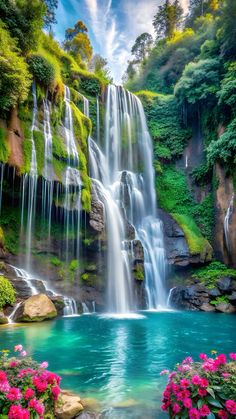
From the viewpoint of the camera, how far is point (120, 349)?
7973mm

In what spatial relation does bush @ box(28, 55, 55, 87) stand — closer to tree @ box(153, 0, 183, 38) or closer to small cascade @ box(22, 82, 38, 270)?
small cascade @ box(22, 82, 38, 270)

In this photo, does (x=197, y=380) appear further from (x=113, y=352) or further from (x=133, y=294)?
(x=133, y=294)

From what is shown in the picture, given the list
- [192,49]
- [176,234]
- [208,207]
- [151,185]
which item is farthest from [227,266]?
[192,49]

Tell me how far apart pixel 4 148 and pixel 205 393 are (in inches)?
521

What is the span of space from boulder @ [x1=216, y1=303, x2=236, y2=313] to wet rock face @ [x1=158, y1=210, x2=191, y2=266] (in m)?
3.90

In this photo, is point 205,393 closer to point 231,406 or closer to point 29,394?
point 231,406

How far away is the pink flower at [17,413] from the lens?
2.73 metres

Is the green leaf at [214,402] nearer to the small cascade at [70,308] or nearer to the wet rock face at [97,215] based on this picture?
the small cascade at [70,308]

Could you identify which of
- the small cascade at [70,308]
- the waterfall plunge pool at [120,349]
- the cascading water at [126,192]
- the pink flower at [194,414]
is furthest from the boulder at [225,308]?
the pink flower at [194,414]

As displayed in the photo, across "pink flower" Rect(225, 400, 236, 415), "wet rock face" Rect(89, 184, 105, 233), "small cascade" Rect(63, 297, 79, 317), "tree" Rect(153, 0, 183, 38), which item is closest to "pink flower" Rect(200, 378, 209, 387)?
Answer: "pink flower" Rect(225, 400, 236, 415)

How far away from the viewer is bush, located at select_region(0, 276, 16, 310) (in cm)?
1092

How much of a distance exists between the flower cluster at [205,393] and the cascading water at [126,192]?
12.6 metres

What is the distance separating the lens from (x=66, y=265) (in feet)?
52.6

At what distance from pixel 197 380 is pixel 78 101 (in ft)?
73.9
